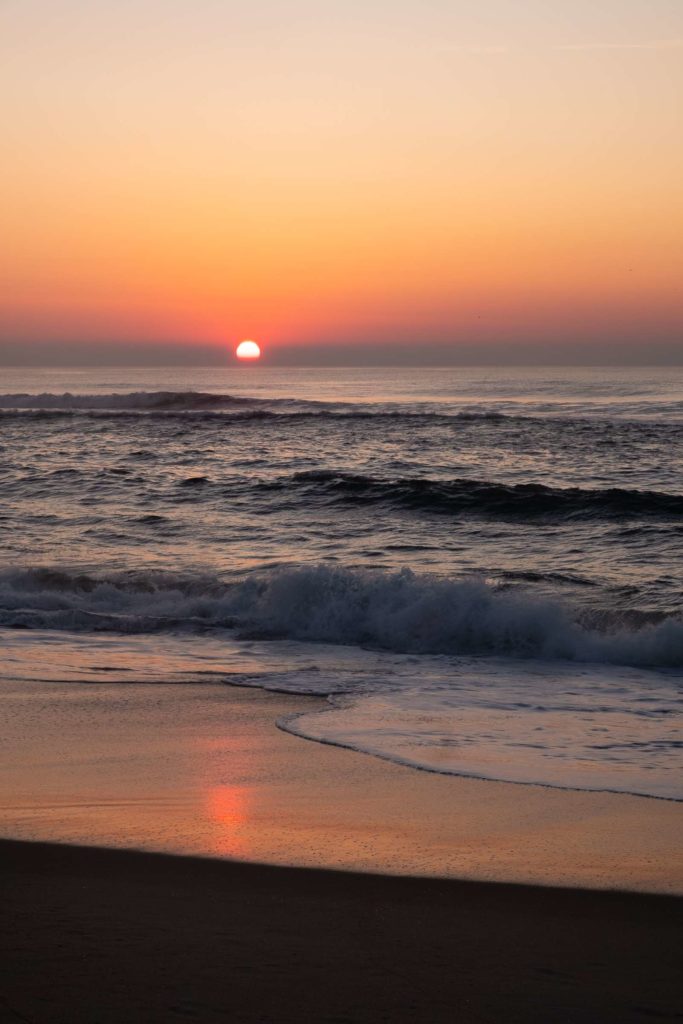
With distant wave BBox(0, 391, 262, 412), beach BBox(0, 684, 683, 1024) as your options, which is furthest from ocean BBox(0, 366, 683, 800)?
distant wave BBox(0, 391, 262, 412)

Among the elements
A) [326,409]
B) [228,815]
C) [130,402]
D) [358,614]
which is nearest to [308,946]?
[228,815]

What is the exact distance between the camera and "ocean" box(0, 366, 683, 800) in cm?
702

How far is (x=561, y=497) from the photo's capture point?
1877cm

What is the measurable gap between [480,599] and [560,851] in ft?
19.7

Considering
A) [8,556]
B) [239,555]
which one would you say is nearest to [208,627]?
[239,555]

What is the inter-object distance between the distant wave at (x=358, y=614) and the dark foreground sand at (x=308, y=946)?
227 inches

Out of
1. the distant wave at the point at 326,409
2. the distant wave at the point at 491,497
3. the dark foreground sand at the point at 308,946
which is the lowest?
the dark foreground sand at the point at 308,946

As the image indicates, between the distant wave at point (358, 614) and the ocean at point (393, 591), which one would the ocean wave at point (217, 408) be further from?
the distant wave at point (358, 614)

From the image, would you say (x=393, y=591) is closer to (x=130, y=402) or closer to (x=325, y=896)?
(x=325, y=896)

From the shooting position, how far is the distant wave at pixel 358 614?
9820 mm

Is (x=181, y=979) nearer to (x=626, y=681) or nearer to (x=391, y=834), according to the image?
(x=391, y=834)

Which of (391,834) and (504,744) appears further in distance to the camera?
(504,744)

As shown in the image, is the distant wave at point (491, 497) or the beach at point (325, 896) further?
the distant wave at point (491, 497)

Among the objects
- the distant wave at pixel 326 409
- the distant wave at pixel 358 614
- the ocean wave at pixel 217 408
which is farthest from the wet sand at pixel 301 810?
the ocean wave at pixel 217 408
